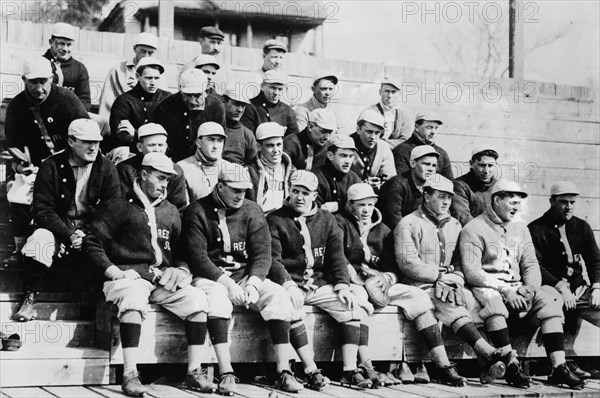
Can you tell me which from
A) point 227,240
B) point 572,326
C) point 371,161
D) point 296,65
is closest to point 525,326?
point 572,326

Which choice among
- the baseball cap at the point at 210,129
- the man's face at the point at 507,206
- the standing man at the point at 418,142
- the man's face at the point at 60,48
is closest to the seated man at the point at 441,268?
the man's face at the point at 507,206

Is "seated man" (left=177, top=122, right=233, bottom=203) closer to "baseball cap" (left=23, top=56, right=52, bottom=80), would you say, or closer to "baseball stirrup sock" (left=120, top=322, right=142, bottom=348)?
"baseball cap" (left=23, top=56, right=52, bottom=80)

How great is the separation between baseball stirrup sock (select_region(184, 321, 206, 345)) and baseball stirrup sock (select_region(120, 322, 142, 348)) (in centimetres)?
37

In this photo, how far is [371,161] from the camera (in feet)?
29.1

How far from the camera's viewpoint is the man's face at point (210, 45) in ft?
31.5

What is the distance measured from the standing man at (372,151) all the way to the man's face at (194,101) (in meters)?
1.60

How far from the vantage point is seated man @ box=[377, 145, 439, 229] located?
8.25 metres

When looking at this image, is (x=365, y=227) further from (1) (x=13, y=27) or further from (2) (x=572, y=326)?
(1) (x=13, y=27)

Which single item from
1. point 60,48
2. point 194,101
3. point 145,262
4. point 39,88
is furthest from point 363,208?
point 60,48

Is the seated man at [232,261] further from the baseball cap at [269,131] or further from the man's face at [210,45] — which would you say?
the man's face at [210,45]

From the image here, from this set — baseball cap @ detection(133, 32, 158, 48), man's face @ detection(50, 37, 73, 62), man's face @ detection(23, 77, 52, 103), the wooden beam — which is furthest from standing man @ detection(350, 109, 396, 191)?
the wooden beam

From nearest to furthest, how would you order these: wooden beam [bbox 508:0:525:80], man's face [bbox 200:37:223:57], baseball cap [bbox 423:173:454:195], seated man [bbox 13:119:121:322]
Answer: seated man [bbox 13:119:121:322] < baseball cap [bbox 423:173:454:195] < man's face [bbox 200:37:223:57] < wooden beam [bbox 508:0:525:80]

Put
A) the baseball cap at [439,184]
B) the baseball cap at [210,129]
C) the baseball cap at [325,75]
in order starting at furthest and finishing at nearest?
the baseball cap at [325,75]
the baseball cap at [439,184]
the baseball cap at [210,129]

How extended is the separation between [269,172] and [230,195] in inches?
46.8
